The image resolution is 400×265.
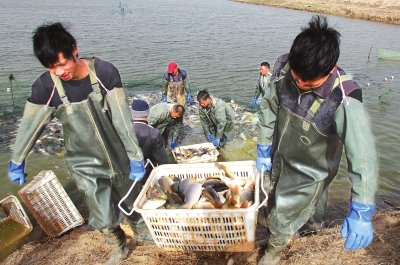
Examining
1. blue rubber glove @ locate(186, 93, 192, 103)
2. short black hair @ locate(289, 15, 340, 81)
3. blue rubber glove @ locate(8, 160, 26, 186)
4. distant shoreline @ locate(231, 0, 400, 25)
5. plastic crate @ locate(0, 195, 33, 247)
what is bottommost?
plastic crate @ locate(0, 195, 33, 247)

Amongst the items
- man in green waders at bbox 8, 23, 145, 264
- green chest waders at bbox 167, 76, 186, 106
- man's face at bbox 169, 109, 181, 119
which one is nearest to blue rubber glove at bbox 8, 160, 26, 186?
man in green waders at bbox 8, 23, 145, 264

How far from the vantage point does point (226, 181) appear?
11.3ft

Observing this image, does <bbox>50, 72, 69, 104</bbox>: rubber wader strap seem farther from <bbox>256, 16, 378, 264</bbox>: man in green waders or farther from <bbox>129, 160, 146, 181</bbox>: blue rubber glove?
<bbox>256, 16, 378, 264</bbox>: man in green waders

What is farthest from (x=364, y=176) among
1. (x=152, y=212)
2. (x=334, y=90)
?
(x=152, y=212)

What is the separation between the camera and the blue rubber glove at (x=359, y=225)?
2232mm

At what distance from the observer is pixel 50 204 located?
4.32 m

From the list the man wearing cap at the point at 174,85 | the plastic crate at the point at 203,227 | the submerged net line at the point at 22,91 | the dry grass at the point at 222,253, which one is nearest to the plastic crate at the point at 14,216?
the dry grass at the point at 222,253

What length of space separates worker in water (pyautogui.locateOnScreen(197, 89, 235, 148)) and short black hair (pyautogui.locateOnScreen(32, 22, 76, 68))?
405 centimetres

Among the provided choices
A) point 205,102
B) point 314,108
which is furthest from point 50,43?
point 205,102

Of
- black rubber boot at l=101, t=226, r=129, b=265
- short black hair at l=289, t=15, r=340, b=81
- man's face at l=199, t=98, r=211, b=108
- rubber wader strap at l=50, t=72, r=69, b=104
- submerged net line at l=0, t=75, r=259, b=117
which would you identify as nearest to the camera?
short black hair at l=289, t=15, r=340, b=81

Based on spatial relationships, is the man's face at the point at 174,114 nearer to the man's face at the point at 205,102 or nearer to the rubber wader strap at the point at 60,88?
the man's face at the point at 205,102

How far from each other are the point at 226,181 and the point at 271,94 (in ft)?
3.70

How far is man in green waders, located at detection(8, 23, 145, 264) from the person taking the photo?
2.55 metres

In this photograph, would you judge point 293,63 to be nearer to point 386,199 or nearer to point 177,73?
point 386,199
